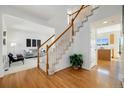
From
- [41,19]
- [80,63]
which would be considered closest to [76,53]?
[80,63]

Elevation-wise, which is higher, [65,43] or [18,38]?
[18,38]

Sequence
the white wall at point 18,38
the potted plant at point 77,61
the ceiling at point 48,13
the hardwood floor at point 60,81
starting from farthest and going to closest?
the white wall at point 18,38 → the potted plant at point 77,61 → the ceiling at point 48,13 → the hardwood floor at point 60,81

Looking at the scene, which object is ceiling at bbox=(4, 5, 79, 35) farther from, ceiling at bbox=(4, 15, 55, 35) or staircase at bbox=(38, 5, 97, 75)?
staircase at bbox=(38, 5, 97, 75)

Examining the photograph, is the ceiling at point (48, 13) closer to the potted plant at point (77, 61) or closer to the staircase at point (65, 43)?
the staircase at point (65, 43)

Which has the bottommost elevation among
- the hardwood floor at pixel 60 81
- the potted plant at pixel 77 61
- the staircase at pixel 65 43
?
the hardwood floor at pixel 60 81

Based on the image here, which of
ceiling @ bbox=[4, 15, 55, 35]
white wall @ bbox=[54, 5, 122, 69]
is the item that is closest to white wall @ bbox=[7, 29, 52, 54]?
ceiling @ bbox=[4, 15, 55, 35]

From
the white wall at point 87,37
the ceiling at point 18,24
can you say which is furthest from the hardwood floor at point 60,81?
the ceiling at point 18,24

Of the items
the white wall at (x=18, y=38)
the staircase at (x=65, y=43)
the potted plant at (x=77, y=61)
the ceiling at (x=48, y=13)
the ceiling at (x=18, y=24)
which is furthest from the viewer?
the white wall at (x=18, y=38)

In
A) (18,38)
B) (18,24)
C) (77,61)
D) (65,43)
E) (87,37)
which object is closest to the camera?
(65,43)

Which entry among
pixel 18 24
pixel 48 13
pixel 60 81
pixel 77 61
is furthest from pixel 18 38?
pixel 60 81

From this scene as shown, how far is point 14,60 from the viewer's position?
523 cm

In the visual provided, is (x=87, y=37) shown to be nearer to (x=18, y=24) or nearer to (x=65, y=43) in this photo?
(x=65, y=43)
